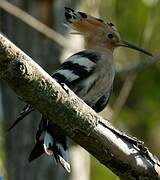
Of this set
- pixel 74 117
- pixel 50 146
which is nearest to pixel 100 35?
pixel 50 146

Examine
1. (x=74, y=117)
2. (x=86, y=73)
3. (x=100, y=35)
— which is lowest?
(x=100, y=35)

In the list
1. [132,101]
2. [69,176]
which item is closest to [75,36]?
[69,176]

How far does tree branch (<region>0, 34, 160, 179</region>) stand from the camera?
2508mm

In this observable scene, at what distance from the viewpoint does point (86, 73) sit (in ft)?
13.6

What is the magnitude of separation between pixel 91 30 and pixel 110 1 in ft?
7.44

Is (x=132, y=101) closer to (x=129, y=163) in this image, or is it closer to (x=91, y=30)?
(x=91, y=30)

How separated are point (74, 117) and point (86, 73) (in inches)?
54.7

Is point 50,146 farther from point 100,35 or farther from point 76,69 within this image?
point 100,35

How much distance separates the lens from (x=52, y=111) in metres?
2.71

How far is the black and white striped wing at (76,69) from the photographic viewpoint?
3.91m

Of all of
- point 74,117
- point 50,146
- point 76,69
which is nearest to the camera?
point 74,117

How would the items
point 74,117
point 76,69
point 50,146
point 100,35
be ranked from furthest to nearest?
point 100,35 < point 76,69 < point 50,146 < point 74,117

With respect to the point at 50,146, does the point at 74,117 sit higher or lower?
higher

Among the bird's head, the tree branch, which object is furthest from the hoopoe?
the tree branch
